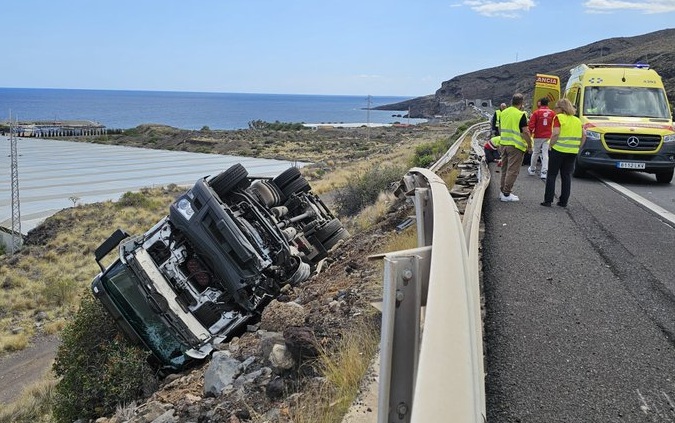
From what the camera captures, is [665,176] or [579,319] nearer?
[579,319]

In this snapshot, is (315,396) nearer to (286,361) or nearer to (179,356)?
(286,361)

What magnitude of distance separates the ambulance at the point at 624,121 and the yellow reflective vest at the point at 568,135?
3.70m

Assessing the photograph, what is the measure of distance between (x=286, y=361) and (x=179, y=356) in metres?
2.88

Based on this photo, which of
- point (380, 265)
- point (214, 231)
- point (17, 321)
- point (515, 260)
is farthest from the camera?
point (17, 321)

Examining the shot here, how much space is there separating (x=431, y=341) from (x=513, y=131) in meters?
8.28

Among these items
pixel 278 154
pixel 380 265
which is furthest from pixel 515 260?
pixel 278 154

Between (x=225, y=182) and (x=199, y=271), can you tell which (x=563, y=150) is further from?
(x=199, y=271)

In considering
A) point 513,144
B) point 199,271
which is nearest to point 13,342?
point 199,271

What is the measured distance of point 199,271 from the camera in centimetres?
831

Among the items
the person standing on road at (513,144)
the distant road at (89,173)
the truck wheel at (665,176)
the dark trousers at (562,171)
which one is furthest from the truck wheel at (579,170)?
the distant road at (89,173)

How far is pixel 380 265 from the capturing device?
23.1 feet

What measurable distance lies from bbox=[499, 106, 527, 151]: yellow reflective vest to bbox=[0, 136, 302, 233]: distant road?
95.2 ft

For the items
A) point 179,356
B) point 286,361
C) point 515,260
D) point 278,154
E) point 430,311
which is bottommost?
point 278,154

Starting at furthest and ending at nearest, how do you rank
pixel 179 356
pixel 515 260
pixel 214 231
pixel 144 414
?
pixel 214 231 < pixel 179 356 < pixel 515 260 < pixel 144 414
